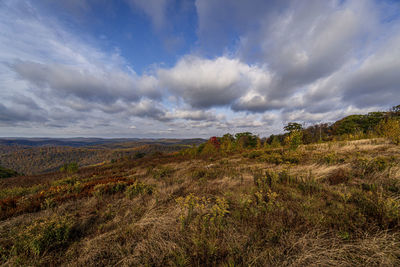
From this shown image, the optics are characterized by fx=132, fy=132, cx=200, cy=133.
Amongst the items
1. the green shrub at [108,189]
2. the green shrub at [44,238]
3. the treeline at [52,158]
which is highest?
the green shrub at [44,238]

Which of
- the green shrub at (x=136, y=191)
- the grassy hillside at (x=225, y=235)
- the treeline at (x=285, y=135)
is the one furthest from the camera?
the treeline at (x=285, y=135)

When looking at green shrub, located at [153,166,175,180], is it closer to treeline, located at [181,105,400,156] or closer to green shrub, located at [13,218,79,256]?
green shrub, located at [13,218,79,256]

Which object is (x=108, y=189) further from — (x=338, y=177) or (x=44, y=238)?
(x=338, y=177)

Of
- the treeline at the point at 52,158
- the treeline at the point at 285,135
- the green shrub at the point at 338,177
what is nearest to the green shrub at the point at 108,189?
the green shrub at the point at 338,177

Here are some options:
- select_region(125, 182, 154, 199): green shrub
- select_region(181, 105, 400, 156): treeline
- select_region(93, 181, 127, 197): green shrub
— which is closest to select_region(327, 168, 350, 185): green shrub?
select_region(125, 182, 154, 199): green shrub

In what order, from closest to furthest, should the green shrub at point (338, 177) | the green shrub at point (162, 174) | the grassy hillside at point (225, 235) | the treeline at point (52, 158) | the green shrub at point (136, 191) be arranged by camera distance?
the grassy hillside at point (225, 235), the green shrub at point (338, 177), the green shrub at point (136, 191), the green shrub at point (162, 174), the treeline at point (52, 158)

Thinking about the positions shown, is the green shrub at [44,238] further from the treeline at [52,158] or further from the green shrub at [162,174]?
the treeline at [52,158]

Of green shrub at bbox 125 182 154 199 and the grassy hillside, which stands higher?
the grassy hillside

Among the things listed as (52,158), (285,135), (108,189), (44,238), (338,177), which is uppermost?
(285,135)

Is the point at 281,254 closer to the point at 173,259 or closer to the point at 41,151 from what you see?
the point at 173,259

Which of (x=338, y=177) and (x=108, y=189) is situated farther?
(x=108, y=189)

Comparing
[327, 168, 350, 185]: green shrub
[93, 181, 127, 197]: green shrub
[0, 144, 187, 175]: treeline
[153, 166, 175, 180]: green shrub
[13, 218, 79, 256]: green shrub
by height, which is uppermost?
[327, 168, 350, 185]: green shrub

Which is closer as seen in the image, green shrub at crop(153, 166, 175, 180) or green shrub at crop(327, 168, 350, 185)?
green shrub at crop(327, 168, 350, 185)

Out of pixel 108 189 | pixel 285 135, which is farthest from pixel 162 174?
pixel 285 135
